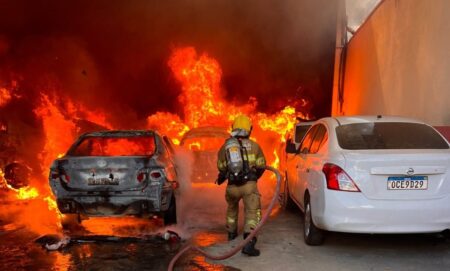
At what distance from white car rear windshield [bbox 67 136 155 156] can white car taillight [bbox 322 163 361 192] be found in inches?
127

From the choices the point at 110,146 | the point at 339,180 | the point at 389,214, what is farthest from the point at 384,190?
the point at 110,146

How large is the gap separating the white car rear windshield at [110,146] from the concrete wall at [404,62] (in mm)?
4831

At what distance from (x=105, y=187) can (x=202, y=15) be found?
44.9ft

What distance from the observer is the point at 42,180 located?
1132cm

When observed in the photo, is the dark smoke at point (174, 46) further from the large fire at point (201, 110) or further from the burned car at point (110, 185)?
the burned car at point (110, 185)

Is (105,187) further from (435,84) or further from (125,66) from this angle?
(125,66)

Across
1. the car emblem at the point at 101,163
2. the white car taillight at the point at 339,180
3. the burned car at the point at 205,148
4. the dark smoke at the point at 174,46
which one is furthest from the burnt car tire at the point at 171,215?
the dark smoke at the point at 174,46

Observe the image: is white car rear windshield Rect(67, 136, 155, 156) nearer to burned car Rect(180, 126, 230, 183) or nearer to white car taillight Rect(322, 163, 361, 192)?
burned car Rect(180, 126, 230, 183)

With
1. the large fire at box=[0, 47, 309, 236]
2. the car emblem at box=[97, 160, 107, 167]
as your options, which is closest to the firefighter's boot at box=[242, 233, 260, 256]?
the car emblem at box=[97, 160, 107, 167]

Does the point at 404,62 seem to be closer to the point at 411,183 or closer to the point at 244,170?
the point at 411,183

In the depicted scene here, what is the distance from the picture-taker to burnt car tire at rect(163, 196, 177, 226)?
22.6 feet

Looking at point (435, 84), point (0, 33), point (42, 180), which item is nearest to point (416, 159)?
point (435, 84)

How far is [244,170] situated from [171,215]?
1955 mm

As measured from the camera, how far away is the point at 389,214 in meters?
4.73
